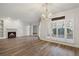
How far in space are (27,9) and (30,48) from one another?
3.26 ft

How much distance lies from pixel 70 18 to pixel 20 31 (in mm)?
1307

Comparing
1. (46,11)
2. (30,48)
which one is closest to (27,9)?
(46,11)

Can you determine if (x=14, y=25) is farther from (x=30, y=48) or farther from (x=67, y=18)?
(x=67, y=18)

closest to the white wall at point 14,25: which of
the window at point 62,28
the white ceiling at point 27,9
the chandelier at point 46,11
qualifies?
the white ceiling at point 27,9

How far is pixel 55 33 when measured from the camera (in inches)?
97.7

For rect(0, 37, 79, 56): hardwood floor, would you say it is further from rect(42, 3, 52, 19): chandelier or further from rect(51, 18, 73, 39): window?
rect(42, 3, 52, 19): chandelier

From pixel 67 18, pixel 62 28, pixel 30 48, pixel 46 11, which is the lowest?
pixel 30 48

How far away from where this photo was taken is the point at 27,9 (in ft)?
7.91

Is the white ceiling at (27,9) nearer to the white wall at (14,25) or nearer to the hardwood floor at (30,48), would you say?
the white wall at (14,25)

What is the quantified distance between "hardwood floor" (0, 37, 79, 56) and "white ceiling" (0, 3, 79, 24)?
549 millimetres

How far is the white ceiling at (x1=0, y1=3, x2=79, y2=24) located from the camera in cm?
232

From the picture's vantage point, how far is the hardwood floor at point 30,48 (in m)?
2.33

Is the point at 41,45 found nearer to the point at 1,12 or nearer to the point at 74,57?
the point at 74,57

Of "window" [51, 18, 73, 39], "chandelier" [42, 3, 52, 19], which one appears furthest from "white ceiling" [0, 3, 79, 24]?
"window" [51, 18, 73, 39]
